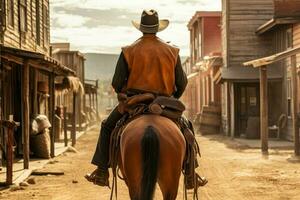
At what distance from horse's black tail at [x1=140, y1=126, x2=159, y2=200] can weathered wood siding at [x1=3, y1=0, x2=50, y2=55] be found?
10.8 metres

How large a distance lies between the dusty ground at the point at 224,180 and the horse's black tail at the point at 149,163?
454 centimetres

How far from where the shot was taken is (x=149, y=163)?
4.71 metres

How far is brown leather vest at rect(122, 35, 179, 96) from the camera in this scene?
18.9 feet

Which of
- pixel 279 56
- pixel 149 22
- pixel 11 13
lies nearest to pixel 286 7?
pixel 279 56

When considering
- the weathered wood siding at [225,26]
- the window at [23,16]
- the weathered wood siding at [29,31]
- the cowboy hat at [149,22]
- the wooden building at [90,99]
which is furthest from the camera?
the wooden building at [90,99]

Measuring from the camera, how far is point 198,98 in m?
39.8

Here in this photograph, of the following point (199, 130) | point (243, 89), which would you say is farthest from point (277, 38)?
point (199, 130)

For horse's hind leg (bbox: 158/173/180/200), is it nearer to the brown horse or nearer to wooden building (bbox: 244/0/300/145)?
the brown horse

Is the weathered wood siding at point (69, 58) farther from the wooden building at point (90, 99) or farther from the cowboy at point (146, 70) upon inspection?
the cowboy at point (146, 70)

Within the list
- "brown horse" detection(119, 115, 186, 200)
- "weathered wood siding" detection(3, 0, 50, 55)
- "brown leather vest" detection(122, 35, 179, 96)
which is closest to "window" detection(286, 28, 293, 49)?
"weathered wood siding" detection(3, 0, 50, 55)

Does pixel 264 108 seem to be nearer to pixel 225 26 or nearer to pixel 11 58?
pixel 11 58

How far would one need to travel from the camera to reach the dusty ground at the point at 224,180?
31.4ft

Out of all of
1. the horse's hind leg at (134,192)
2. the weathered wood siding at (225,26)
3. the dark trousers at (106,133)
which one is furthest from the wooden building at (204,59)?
the horse's hind leg at (134,192)

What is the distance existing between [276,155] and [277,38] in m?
9.32
